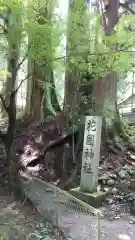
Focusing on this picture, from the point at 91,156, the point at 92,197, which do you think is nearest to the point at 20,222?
the point at 92,197

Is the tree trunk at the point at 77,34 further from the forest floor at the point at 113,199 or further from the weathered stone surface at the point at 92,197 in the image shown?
the weathered stone surface at the point at 92,197

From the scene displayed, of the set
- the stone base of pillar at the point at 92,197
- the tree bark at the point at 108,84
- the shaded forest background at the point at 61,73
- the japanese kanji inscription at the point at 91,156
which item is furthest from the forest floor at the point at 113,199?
the tree bark at the point at 108,84

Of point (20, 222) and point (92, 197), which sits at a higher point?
point (92, 197)

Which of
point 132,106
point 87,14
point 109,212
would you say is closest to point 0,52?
point 87,14

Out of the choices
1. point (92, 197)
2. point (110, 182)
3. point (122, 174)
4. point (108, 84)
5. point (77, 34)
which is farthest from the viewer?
point (108, 84)

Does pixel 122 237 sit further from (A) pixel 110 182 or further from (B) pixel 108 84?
(B) pixel 108 84

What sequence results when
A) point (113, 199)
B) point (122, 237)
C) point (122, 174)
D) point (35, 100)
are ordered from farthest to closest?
point (35, 100) < point (122, 174) < point (113, 199) < point (122, 237)

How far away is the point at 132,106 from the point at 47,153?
7.87m

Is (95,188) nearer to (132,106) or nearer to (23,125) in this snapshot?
(23,125)

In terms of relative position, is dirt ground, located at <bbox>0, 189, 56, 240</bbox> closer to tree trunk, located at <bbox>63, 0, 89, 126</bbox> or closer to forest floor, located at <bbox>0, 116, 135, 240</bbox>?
forest floor, located at <bbox>0, 116, 135, 240</bbox>

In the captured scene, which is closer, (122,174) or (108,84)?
(122,174)

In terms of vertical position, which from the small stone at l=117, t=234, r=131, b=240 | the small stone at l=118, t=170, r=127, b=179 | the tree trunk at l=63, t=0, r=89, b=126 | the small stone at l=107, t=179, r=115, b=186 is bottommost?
the small stone at l=117, t=234, r=131, b=240

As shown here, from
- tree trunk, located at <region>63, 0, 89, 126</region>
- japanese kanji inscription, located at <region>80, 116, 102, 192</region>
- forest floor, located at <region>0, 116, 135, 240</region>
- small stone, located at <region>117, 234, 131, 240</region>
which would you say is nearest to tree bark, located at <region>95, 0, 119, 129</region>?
forest floor, located at <region>0, 116, 135, 240</region>

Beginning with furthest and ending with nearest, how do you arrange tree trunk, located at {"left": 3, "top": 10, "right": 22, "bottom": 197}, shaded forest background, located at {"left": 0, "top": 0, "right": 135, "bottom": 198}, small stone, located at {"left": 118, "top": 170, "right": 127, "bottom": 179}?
small stone, located at {"left": 118, "top": 170, "right": 127, "bottom": 179}
shaded forest background, located at {"left": 0, "top": 0, "right": 135, "bottom": 198}
tree trunk, located at {"left": 3, "top": 10, "right": 22, "bottom": 197}
